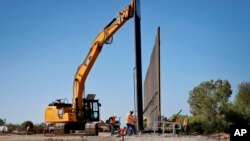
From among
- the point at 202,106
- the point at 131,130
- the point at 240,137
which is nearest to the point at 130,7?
the point at 131,130

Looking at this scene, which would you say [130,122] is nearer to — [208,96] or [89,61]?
Result: [89,61]

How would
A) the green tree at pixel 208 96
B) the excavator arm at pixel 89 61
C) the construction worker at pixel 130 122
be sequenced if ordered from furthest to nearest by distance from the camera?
1. the green tree at pixel 208 96
2. the excavator arm at pixel 89 61
3. the construction worker at pixel 130 122

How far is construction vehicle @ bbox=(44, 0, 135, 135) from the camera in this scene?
30.1m

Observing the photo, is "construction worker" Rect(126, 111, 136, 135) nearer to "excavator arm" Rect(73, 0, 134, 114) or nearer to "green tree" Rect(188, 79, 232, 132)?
"excavator arm" Rect(73, 0, 134, 114)

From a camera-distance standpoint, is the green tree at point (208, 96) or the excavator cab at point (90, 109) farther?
the green tree at point (208, 96)

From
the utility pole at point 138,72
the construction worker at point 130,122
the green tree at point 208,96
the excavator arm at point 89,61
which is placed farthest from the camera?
the green tree at point 208,96

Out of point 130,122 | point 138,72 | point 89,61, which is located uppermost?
point 89,61

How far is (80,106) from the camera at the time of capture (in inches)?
1206

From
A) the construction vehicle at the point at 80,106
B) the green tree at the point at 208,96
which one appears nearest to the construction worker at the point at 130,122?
the construction vehicle at the point at 80,106

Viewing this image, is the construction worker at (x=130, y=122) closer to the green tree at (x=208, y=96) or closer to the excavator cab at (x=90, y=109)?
the excavator cab at (x=90, y=109)

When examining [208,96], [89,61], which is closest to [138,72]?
[89,61]

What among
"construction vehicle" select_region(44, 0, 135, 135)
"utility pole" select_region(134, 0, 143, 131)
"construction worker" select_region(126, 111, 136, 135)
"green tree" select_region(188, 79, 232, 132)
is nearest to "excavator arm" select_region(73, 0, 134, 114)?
"construction vehicle" select_region(44, 0, 135, 135)

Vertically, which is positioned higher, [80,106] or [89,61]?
[89,61]

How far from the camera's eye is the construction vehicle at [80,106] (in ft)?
98.8
